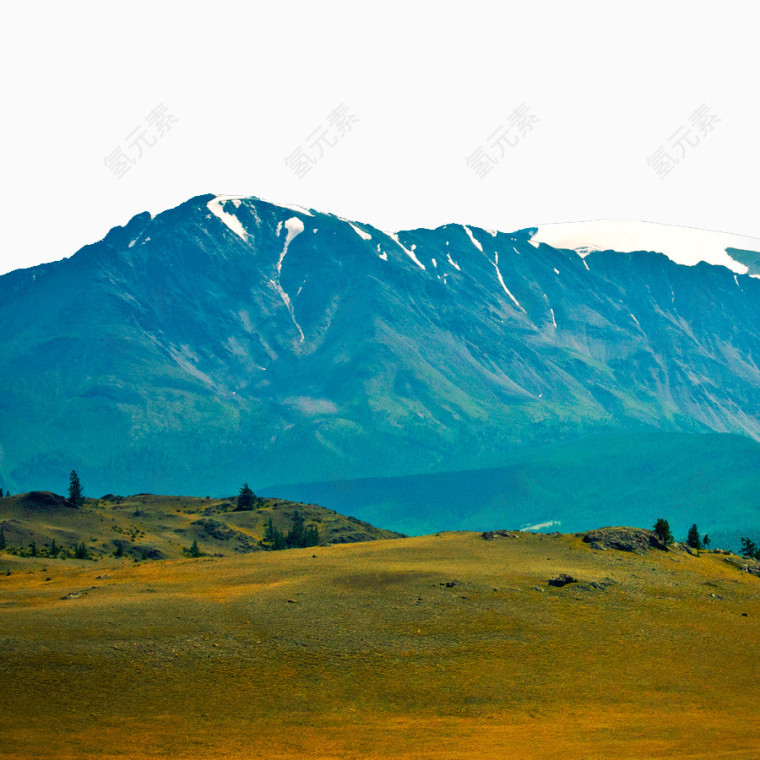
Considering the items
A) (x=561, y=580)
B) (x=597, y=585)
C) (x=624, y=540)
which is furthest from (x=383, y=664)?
(x=624, y=540)

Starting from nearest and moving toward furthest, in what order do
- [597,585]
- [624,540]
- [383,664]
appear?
[383,664]
[597,585]
[624,540]

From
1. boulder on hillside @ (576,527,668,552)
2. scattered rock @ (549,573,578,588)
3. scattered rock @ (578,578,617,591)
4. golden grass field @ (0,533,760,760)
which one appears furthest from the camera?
boulder on hillside @ (576,527,668,552)

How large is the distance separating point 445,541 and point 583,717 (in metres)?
66.3

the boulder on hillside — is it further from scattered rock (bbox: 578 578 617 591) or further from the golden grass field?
scattered rock (bbox: 578 578 617 591)

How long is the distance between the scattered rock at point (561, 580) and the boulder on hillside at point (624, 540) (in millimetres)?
20459

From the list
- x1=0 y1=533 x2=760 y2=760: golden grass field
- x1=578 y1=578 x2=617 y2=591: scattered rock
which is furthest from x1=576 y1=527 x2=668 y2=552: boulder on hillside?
x1=578 y1=578 x2=617 y2=591: scattered rock

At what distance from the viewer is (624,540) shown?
13875cm

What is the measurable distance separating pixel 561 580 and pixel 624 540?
85.3 ft

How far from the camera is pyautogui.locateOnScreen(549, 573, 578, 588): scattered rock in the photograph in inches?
4545

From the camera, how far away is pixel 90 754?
70.8 metres

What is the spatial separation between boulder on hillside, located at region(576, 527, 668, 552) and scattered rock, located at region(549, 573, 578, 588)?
2046cm

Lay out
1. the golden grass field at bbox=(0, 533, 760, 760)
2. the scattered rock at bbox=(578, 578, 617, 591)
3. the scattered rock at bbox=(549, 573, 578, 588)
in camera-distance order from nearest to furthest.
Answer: the golden grass field at bbox=(0, 533, 760, 760) → the scattered rock at bbox=(578, 578, 617, 591) → the scattered rock at bbox=(549, 573, 578, 588)

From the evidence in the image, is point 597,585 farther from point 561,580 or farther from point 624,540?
point 624,540

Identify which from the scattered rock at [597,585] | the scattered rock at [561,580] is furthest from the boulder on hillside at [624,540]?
the scattered rock at [561,580]
